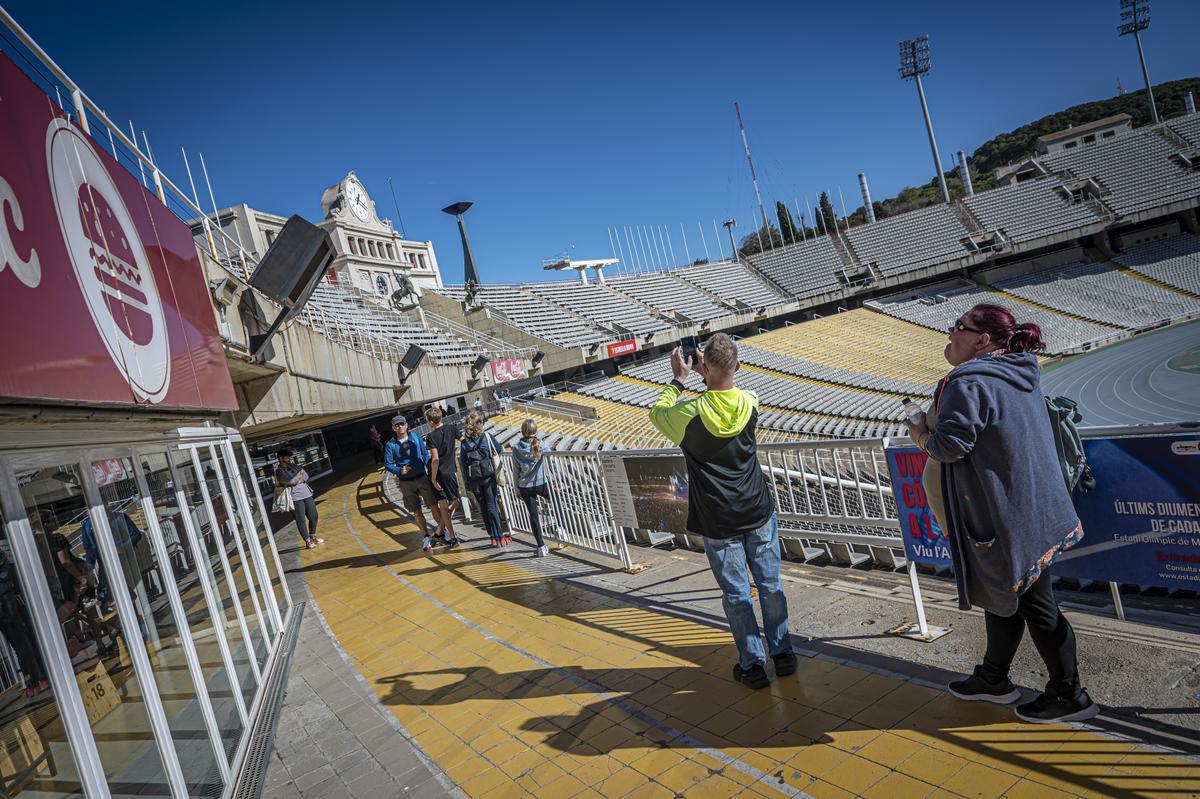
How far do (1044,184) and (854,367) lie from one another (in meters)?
27.9

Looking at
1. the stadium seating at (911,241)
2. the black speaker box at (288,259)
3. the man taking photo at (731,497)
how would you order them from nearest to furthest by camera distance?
the man taking photo at (731,497) < the black speaker box at (288,259) < the stadium seating at (911,241)

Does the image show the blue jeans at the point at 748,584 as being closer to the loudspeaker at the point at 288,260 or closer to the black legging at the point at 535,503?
the black legging at the point at 535,503

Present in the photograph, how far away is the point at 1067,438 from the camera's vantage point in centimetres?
344

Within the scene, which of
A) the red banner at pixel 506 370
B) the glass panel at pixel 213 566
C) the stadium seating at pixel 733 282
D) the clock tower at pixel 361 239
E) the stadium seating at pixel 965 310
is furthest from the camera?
the clock tower at pixel 361 239

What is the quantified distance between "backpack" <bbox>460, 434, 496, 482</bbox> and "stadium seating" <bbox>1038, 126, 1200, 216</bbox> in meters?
52.2

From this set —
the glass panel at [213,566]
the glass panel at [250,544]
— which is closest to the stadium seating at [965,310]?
the glass panel at [250,544]

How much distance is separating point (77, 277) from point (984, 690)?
4.78 metres

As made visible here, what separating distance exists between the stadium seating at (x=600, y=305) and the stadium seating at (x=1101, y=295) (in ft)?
76.8

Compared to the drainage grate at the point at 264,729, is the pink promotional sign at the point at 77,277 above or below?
above

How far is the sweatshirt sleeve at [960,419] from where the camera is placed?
2.85 meters

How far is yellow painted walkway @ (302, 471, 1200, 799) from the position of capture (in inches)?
114

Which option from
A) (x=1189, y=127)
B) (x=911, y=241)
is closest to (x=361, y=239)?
(x=911, y=241)

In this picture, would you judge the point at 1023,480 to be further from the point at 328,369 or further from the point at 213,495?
the point at 328,369

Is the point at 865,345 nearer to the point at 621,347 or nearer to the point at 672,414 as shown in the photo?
the point at 621,347
